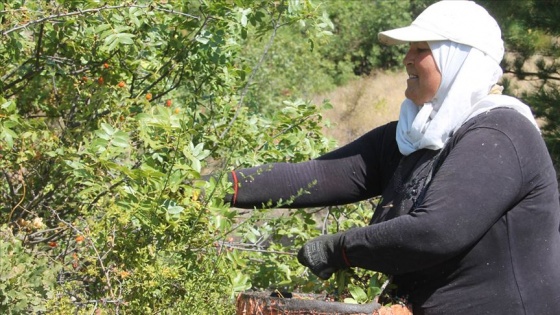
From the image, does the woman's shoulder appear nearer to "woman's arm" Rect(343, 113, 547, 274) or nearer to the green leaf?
"woman's arm" Rect(343, 113, 547, 274)

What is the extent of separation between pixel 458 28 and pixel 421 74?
0.54 feet

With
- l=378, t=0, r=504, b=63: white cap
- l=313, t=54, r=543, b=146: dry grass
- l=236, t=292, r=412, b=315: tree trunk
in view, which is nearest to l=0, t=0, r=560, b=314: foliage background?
l=236, t=292, r=412, b=315: tree trunk

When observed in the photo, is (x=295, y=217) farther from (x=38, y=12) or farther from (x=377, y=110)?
(x=377, y=110)

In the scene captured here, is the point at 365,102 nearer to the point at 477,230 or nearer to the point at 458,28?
the point at 458,28

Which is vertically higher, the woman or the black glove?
the woman

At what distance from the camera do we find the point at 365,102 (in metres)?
17.7

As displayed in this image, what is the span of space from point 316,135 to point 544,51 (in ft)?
19.4

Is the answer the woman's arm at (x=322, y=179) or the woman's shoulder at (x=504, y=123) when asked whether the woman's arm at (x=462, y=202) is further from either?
the woman's arm at (x=322, y=179)

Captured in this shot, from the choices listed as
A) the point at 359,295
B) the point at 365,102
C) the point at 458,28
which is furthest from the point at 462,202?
the point at 365,102

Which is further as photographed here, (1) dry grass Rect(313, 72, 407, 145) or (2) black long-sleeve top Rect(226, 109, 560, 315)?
(1) dry grass Rect(313, 72, 407, 145)

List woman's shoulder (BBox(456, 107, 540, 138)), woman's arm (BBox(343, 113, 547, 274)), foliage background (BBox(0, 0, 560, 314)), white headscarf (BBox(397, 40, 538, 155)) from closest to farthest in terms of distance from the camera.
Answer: woman's arm (BBox(343, 113, 547, 274)) → woman's shoulder (BBox(456, 107, 540, 138)) → white headscarf (BBox(397, 40, 538, 155)) → foliage background (BBox(0, 0, 560, 314))

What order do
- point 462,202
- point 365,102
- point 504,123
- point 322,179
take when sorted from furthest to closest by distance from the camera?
point 365,102
point 322,179
point 504,123
point 462,202

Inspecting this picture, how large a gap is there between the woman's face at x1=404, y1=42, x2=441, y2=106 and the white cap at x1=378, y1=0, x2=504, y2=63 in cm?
5

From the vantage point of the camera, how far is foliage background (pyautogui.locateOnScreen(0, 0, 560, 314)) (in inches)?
114
